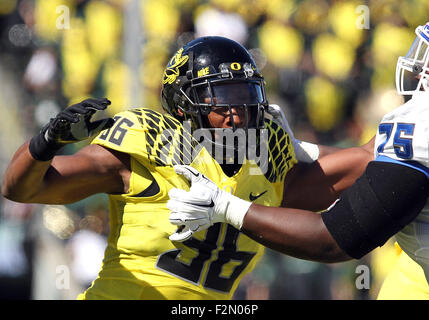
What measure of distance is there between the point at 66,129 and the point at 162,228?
1.62 ft

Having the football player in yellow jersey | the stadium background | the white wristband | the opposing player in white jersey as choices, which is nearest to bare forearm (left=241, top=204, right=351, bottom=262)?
the opposing player in white jersey

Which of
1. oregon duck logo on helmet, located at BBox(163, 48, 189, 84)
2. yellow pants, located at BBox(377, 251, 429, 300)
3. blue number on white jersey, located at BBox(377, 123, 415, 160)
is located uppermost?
oregon duck logo on helmet, located at BBox(163, 48, 189, 84)

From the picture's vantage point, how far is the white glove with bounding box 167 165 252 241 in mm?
2080

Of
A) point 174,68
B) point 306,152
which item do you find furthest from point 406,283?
point 174,68

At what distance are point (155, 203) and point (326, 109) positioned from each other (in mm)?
2466

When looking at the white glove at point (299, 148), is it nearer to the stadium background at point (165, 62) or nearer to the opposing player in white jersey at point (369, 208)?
the opposing player in white jersey at point (369, 208)

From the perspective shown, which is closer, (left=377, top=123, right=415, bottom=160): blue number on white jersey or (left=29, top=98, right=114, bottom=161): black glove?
(left=377, top=123, right=415, bottom=160): blue number on white jersey

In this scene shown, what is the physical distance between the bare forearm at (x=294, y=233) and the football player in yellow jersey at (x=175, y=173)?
23 centimetres

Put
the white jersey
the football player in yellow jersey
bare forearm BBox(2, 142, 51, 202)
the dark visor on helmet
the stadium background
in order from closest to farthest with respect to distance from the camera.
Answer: the white jersey, bare forearm BBox(2, 142, 51, 202), the football player in yellow jersey, the dark visor on helmet, the stadium background

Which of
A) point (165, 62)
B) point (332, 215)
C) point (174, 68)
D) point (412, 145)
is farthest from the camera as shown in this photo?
point (165, 62)

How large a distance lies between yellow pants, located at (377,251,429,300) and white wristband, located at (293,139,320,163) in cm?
58

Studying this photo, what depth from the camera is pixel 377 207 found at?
1.96 m

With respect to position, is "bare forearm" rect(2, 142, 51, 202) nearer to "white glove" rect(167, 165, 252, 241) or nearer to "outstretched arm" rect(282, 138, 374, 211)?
"white glove" rect(167, 165, 252, 241)

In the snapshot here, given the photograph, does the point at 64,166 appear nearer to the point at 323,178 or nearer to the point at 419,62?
the point at 323,178
